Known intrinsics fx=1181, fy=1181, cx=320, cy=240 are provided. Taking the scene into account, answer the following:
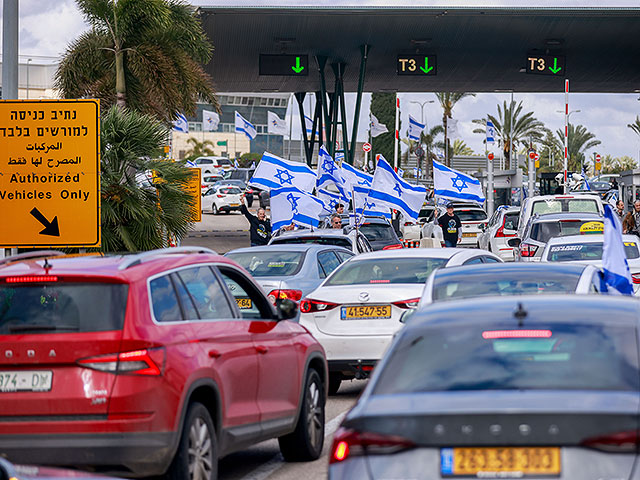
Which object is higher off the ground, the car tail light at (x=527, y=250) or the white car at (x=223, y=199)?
the white car at (x=223, y=199)

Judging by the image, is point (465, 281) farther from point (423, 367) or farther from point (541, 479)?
point (541, 479)

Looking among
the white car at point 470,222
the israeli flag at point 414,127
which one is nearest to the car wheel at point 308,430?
the white car at point 470,222

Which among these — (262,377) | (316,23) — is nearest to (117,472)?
(262,377)

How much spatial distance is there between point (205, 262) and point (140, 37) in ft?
71.6

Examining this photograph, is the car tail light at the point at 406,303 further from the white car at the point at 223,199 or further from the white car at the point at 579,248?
the white car at the point at 223,199

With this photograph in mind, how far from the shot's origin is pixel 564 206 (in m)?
28.8

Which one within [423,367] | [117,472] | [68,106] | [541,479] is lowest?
[117,472]

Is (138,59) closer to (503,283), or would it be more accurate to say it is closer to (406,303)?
(406,303)

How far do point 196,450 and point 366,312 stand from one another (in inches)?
212

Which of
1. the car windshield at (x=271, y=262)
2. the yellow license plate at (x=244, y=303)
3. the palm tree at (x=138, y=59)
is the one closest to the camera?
the yellow license plate at (x=244, y=303)

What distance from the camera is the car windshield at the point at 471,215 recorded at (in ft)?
148

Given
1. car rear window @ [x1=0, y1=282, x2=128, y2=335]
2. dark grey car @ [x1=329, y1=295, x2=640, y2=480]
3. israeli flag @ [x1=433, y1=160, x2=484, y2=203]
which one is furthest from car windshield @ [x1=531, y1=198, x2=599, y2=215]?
dark grey car @ [x1=329, y1=295, x2=640, y2=480]

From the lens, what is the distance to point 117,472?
671 centimetres

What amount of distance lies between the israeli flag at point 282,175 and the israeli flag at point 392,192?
10.6 feet
